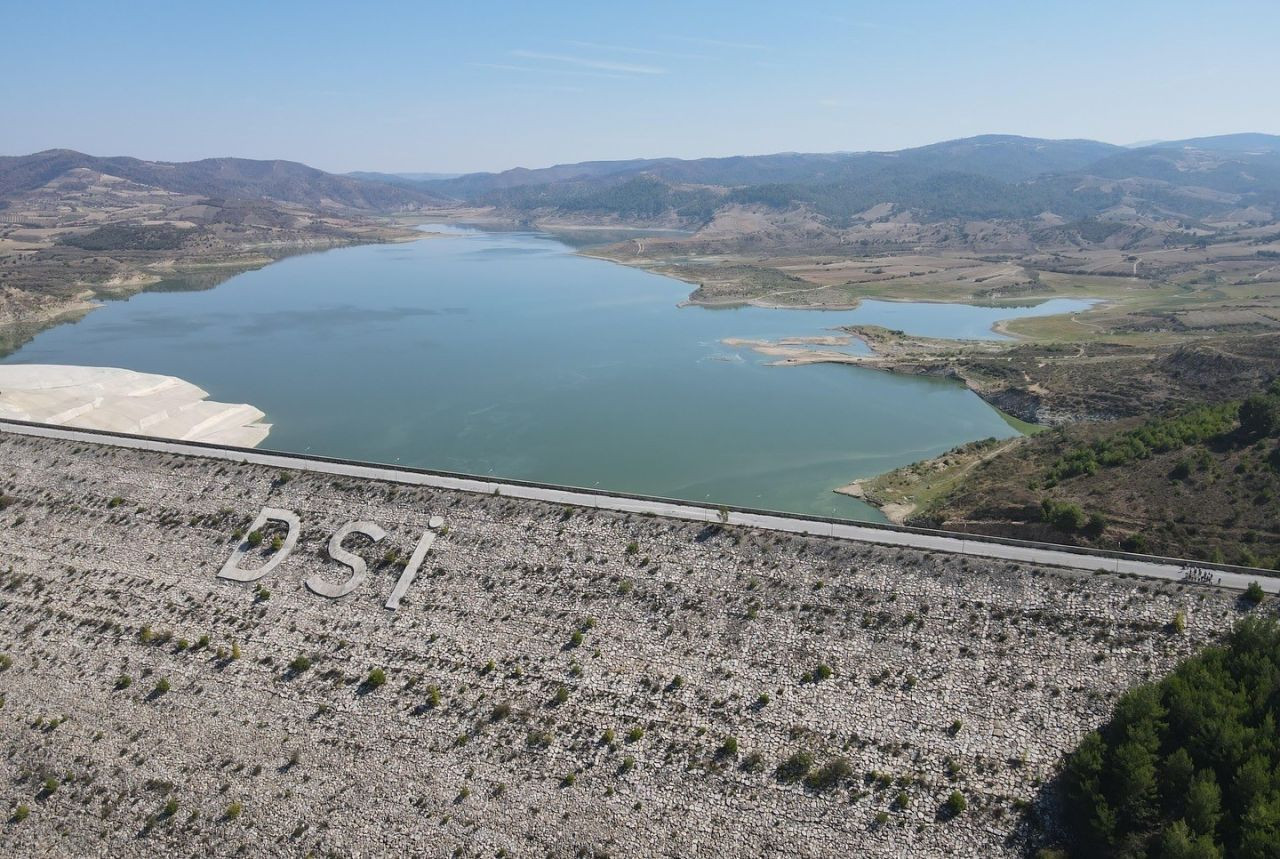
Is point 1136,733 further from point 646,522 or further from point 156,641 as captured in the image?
point 156,641

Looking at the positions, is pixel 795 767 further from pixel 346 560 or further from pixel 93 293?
pixel 93 293

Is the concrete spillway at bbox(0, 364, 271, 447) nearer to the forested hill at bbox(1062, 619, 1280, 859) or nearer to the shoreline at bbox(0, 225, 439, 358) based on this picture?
the shoreline at bbox(0, 225, 439, 358)

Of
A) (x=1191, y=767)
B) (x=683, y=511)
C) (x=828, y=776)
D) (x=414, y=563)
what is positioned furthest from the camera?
(x=683, y=511)

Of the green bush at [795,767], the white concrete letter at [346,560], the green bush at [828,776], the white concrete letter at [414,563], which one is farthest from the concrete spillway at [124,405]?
the green bush at [828,776]

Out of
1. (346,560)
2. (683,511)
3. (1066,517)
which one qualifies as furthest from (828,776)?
(346,560)

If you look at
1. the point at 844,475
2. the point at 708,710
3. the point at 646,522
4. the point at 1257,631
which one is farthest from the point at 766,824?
the point at 844,475

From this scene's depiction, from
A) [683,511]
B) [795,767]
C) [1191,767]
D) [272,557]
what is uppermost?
[683,511]

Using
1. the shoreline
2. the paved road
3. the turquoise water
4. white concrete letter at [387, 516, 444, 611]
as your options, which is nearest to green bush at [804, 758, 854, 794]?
the paved road
